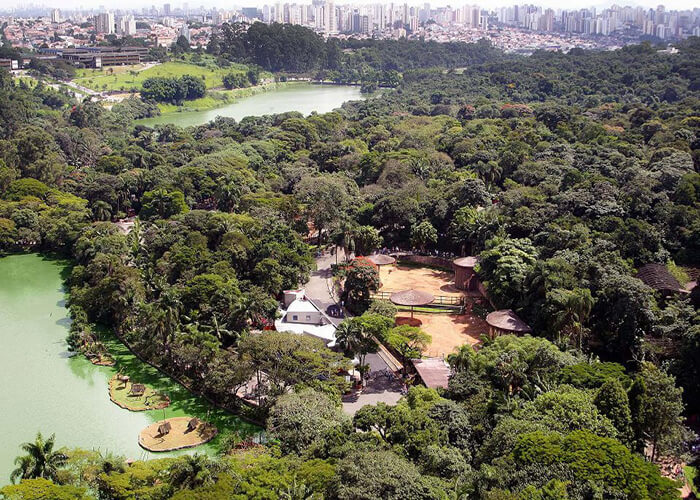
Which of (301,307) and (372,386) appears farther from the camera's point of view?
(301,307)

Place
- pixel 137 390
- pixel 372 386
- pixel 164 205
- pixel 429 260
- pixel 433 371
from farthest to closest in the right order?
pixel 164 205 → pixel 429 260 → pixel 137 390 → pixel 372 386 → pixel 433 371

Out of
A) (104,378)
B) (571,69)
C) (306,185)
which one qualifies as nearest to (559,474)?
(104,378)

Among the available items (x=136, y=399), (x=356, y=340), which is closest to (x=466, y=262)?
(x=356, y=340)

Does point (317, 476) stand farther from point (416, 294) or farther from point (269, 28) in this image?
point (269, 28)

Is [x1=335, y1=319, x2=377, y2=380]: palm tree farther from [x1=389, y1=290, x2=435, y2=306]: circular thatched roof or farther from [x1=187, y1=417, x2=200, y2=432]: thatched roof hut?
[x1=187, y1=417, x2=200, y2=432]: thatched roof hut

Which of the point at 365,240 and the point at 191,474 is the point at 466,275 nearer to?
the point at 365,240

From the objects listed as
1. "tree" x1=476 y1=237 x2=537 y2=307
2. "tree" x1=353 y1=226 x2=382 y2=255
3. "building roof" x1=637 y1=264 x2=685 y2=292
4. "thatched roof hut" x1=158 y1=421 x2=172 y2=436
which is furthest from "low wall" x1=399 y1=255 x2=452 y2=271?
"thatched roof hut" x1=158 y1=421 x2=172 y2=436
